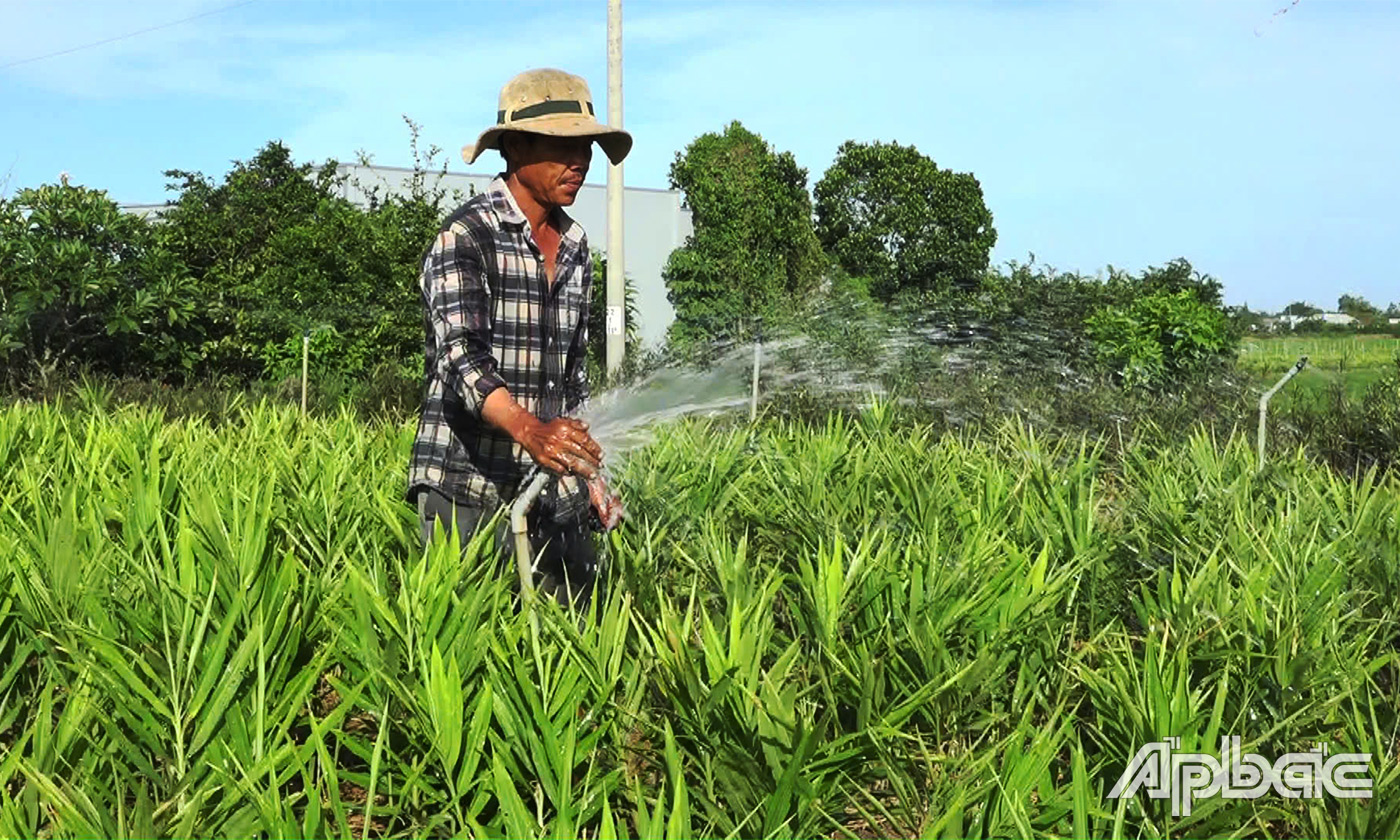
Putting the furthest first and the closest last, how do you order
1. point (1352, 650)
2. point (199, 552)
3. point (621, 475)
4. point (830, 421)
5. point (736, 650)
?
point (830, 421) < point (621, 475) < point (199, 552) < point (1352, 650) < point (736, 650)

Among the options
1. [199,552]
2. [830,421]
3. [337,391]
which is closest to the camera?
[199,552]

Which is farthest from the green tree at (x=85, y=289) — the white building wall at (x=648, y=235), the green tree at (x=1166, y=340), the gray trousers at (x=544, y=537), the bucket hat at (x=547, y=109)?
the white building wall at (x=648, y=235)

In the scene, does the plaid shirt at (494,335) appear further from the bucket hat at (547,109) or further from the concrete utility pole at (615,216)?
the concrete utility pole at (615,216)

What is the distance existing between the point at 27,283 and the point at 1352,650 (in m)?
11.4

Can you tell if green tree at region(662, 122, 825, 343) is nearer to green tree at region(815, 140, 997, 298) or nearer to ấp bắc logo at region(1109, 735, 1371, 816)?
green tree at region(815, 140, 997, 298)

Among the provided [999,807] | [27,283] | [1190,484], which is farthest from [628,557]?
[27,283]

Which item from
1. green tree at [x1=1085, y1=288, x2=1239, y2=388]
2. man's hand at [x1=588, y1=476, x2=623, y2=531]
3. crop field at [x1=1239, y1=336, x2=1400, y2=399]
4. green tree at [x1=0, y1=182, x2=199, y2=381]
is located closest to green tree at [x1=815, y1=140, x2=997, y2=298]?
crop field at [x1=1239, y1=336, x2=1400, y2=399]

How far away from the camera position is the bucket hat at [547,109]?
9.54 ft

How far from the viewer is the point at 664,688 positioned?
2193 millimetres

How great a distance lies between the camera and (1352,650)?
2645 mm

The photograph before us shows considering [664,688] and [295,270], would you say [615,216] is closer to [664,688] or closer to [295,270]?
[295,270]

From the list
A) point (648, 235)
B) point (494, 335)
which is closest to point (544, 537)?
point (494, 335)

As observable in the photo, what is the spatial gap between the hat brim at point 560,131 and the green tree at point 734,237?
19.8 meters

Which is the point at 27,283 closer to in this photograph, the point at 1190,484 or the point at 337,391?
the point at 337,391
